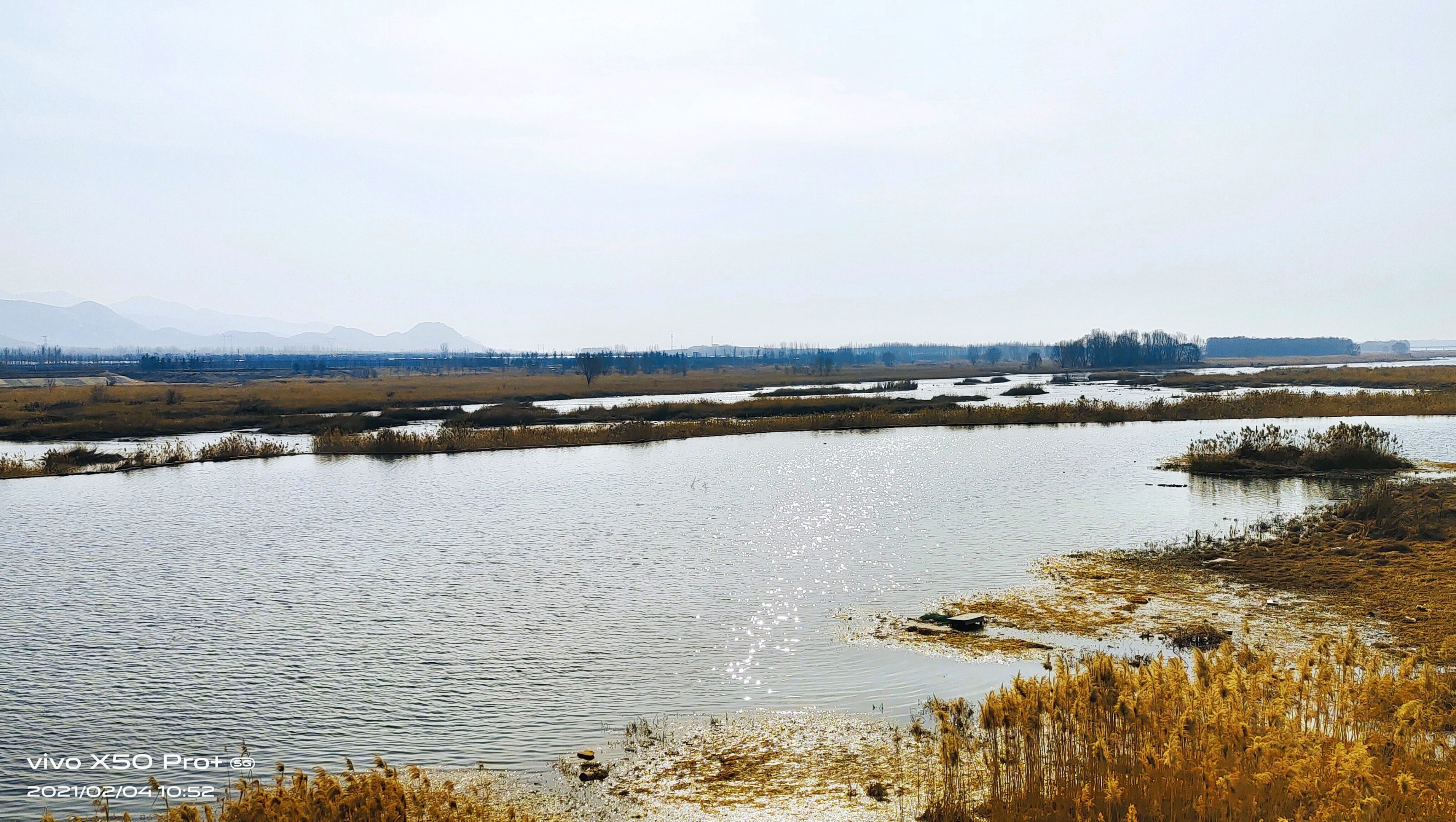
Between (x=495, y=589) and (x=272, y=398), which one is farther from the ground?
(x=272, y=398)

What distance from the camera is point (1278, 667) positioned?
13.4 meters

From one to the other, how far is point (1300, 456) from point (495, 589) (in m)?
35.4

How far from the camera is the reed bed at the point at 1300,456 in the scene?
3734cm

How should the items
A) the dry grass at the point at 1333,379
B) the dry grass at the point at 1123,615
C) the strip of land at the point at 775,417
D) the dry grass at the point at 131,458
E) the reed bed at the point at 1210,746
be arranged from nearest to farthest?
the reed bed at the point at 1210,746, the dry grass at the point at 1123,615, the dry grass at the point at 131,458, the strip of land at the point at 775,417, the dry grass at the point at 1333,379

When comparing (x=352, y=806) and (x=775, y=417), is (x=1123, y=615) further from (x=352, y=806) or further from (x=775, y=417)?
(x=775, y=417)

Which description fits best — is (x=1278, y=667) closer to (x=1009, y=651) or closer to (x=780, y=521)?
(x=1009, y=651)

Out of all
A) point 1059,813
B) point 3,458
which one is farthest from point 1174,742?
point 3,458

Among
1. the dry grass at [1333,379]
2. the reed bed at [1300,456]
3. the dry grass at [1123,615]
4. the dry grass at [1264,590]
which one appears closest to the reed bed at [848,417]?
the dry grass at [1333,379]

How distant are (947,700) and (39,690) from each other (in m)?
15.3

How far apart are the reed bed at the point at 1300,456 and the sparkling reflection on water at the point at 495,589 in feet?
8.26

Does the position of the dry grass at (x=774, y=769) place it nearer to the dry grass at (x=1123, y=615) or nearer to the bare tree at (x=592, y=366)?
the dry grass at (x=1123, y=615)

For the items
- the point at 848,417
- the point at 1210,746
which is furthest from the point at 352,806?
the point at 848,417

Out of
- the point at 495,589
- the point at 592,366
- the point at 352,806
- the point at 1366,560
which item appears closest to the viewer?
the point at 352,806

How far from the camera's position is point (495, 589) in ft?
70.4
